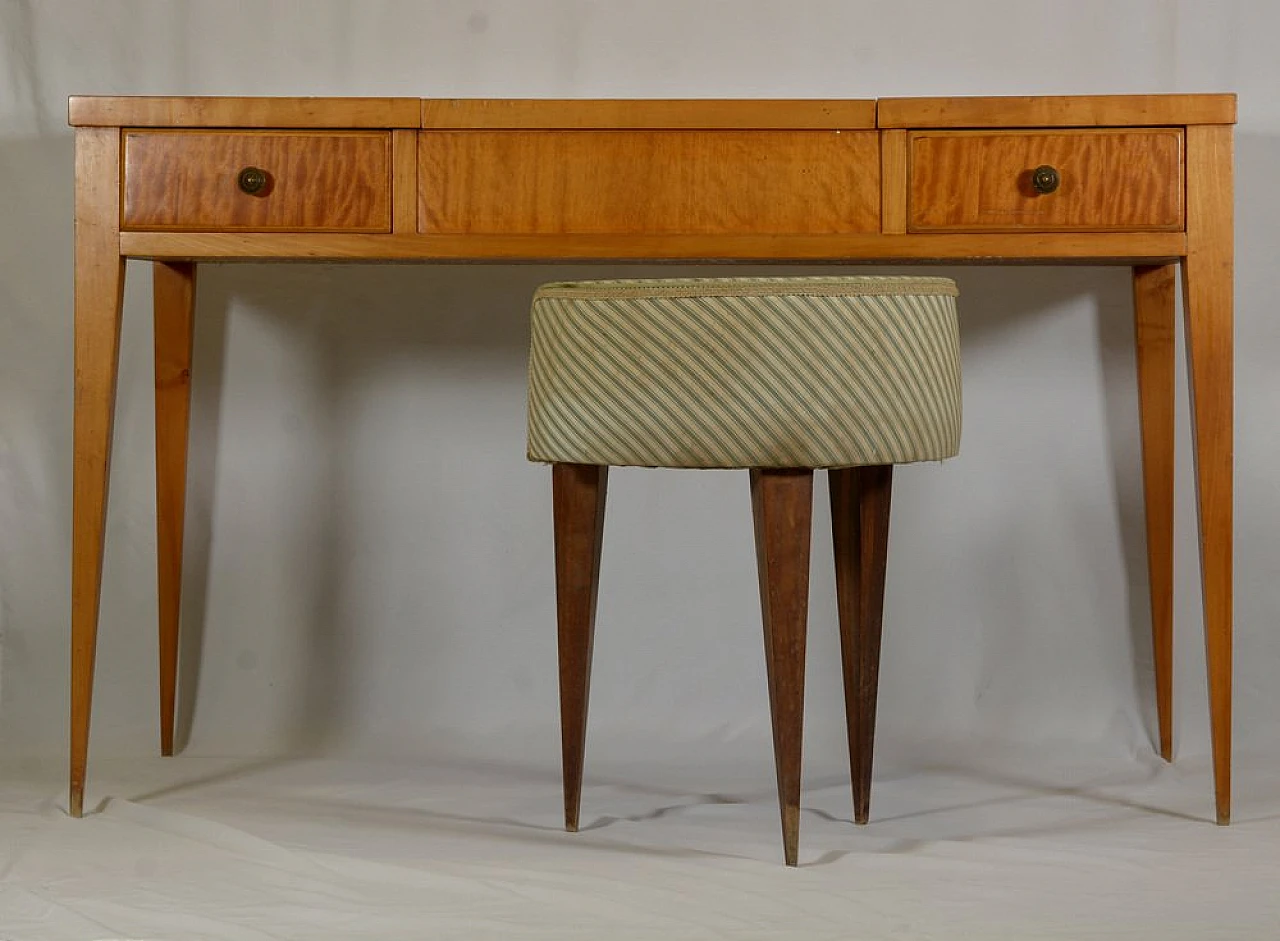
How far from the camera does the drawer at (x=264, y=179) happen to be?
1624mm

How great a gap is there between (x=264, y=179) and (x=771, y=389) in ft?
2.09

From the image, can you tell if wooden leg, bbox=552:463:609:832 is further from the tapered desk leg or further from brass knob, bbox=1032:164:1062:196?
the tapered desk leg

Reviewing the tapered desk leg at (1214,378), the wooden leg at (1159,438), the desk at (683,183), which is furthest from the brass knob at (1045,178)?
the wooden leg at (1159,438)

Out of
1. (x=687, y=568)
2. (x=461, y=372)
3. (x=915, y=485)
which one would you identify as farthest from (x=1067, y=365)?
(x=461, y=372)

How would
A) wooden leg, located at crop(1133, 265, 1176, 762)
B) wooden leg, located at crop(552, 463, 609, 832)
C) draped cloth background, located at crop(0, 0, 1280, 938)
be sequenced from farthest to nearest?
draped cloth background, located at crop(0, 0, 1280, 938) → wooden leg, located at crop(1133, 265, 1176, 762) → wooden leg, located at crop(552, 463, 609, 832)

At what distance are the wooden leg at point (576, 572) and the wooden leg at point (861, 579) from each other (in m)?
0.27

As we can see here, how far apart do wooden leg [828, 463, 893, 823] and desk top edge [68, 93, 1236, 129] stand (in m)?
0.38

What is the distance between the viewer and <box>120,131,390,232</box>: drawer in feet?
5.33

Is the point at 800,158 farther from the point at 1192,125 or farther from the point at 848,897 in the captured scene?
the point at 848,897

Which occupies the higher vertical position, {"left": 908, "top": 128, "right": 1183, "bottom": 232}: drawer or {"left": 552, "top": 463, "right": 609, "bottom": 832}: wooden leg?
{"left": 908, "top": 128, "right": 1183, "bottom": 232}: drawer

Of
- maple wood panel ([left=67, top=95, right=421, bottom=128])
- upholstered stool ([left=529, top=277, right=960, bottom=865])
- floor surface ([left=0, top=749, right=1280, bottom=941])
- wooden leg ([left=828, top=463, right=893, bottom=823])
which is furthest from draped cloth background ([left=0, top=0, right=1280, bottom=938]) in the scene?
upholstered stool ([left=529, top=277, right=960, bottom=865])

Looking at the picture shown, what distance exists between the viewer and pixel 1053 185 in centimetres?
160

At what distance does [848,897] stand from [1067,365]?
1.02 meters

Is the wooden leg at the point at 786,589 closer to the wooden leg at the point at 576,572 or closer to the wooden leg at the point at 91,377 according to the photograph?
the wooden leg at the point at 576,572
